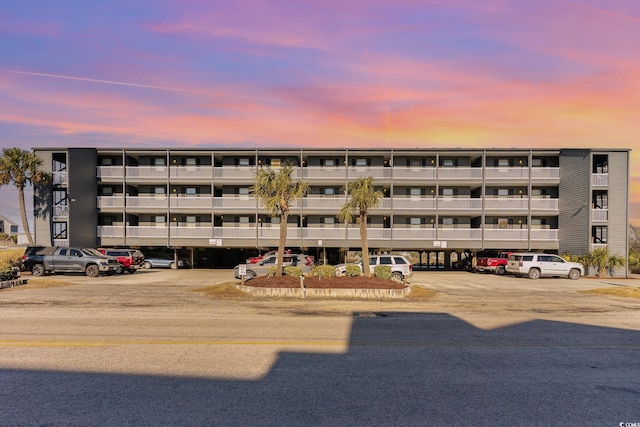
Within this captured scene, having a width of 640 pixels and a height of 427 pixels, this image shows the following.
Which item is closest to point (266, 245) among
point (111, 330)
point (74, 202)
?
point (74, 202)

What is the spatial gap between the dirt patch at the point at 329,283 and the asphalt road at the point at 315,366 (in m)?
3.97

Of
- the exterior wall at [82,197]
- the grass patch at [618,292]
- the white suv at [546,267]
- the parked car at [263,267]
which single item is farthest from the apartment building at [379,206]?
the grass patch at [618,292]

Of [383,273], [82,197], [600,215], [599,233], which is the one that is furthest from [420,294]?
[82,197]

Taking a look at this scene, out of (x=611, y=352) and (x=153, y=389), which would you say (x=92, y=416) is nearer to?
(x=153, y=389)

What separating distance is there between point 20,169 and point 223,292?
27641mm

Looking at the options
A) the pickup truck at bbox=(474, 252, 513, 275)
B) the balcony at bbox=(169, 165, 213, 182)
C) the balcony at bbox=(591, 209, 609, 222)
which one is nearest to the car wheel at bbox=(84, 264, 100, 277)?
the balcony at bbox=(169, 165, 213, 182)

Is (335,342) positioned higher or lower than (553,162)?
lower

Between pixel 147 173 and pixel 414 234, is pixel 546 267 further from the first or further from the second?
pixel 147 173

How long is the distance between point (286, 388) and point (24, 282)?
23.1 metres

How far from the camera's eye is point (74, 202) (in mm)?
37562

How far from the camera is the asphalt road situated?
19.8ft

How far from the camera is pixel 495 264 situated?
3597cm

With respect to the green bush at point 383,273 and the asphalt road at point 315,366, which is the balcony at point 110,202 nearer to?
the asphalt road at point 315,366

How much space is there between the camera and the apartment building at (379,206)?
123 feet
